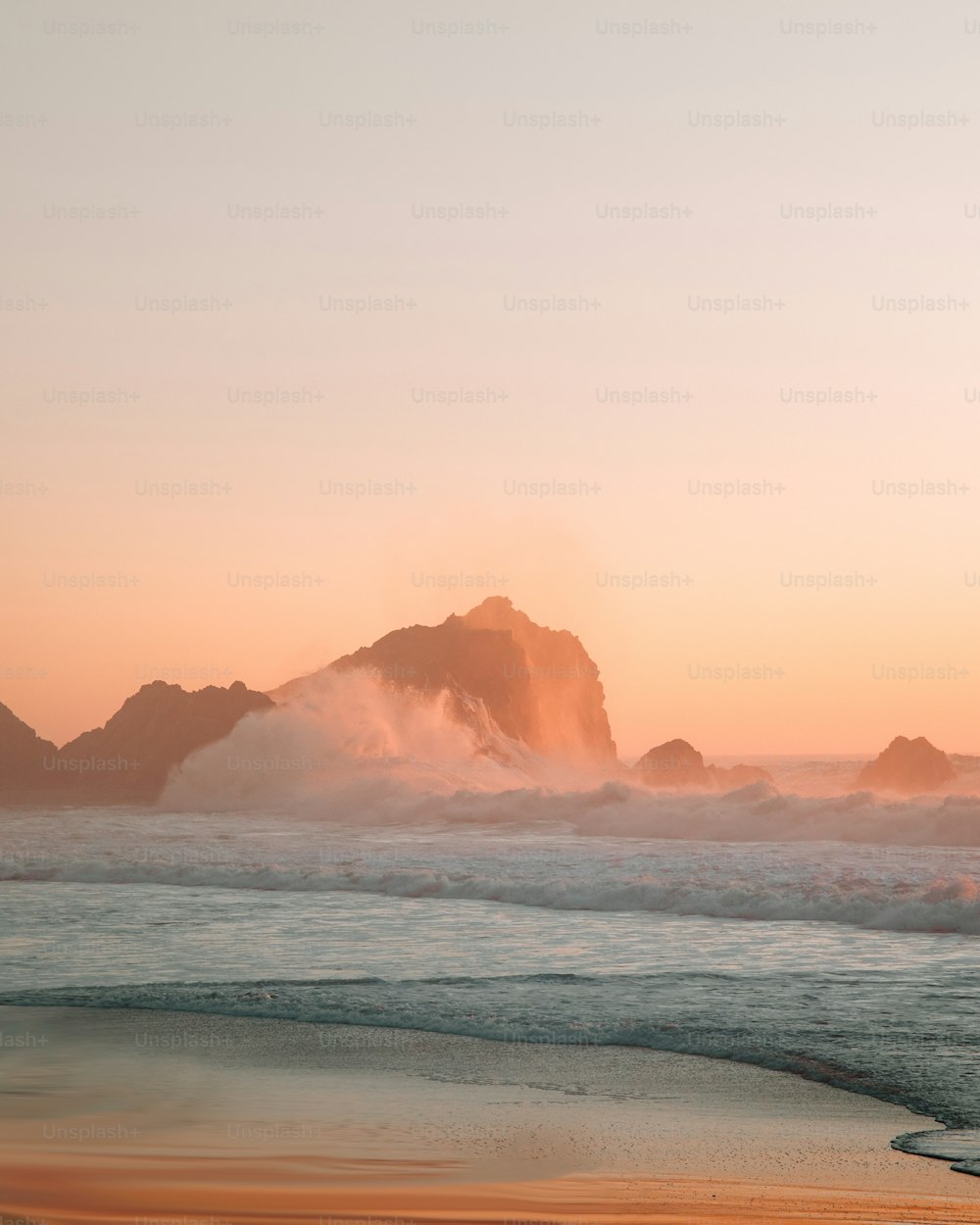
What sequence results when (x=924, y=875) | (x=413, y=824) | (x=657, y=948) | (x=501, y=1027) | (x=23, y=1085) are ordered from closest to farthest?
1. (x=23, y=1085)
2. (x=501, y=1027)
3. (x=657, y=948)
4. (x=924, y=875)
5. (x=413, y=824)

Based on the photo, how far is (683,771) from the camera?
91000 mm

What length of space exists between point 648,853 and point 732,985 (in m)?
18.0

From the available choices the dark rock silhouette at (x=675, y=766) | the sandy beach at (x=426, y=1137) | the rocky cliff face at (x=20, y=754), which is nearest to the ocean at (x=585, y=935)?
the sandy beach at (x=426, y=1137)

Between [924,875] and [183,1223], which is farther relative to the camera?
[924,875]

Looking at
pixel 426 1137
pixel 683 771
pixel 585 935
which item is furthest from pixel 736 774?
pixel 426 1137

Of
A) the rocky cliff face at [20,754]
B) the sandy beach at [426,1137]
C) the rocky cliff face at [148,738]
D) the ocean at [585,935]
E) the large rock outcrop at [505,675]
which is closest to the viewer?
the sandy beach at [426,1137]

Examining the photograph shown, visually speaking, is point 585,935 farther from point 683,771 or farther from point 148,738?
point 683,771

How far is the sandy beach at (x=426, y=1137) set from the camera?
21.4 feet

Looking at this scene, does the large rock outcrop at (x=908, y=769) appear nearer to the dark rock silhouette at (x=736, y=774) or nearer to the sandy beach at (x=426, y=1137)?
the dark rock silhouette at (x=736, y=774)

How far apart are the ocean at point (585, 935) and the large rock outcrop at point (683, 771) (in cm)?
5166

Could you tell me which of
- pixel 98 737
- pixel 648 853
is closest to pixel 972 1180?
pixel 648 853

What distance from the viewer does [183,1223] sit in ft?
20.0

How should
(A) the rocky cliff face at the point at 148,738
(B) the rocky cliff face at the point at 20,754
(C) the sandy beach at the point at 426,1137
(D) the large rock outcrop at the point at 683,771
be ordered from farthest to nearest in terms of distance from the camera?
(D) the large rock outcrop at the point at 683,771 → (B) the rocky cliff face at the point at 20,754 → (A) the rocky cliff face at the point at 148,738 → (C) the sandy beach at the point at 426,1137

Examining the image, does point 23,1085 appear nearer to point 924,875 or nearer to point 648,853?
point 924,875
